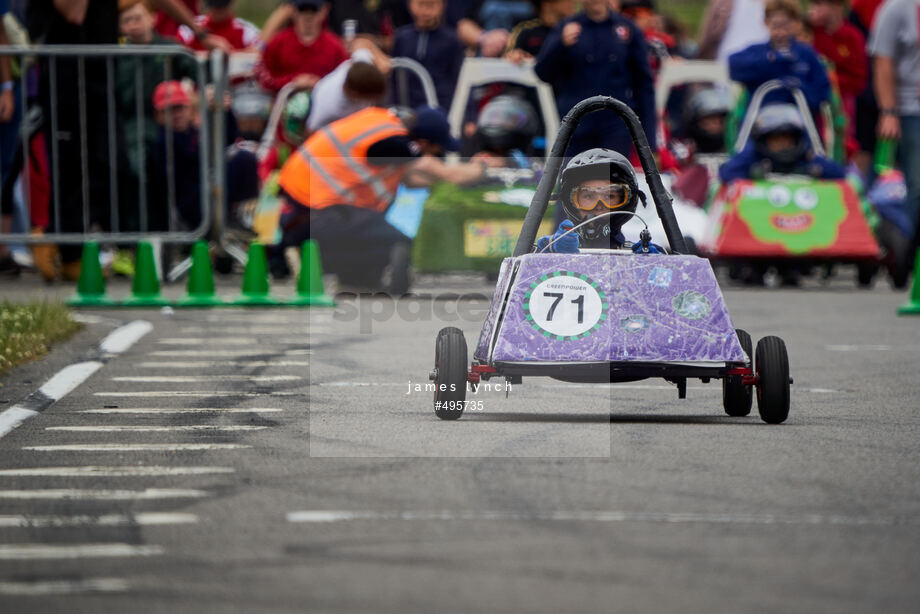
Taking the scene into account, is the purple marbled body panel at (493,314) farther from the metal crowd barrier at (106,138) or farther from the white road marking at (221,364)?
the metal crowd barrier at (106,138)

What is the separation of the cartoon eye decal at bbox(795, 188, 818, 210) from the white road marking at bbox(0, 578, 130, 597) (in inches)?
455

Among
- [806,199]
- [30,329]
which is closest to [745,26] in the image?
[806,199]

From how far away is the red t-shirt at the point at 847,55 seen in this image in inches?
706

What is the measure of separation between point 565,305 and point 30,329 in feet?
13.0

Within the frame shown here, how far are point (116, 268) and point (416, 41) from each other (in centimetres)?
341

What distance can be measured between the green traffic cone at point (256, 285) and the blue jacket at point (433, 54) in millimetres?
4403

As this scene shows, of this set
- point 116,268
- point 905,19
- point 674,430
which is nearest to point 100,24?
point 116,268

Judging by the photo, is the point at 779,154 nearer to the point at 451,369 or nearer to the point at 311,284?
the point at 311,284

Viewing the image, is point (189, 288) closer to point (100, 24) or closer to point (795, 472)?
point (100, 24)

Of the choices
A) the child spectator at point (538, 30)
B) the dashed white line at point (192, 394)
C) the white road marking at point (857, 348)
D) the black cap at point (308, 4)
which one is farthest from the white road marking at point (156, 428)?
the black cap at point (308, 4)

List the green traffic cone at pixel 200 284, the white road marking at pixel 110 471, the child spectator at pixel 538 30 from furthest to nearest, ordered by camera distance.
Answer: the child spectator at pixel 538 30 → the green traffic cone at pixel 200 284 → the white road marking at pixel 110 471

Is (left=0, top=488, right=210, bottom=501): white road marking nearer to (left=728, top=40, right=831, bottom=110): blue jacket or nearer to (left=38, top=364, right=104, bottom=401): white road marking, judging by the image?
(left=38, top=364, right=104, bottom=401): white road marking

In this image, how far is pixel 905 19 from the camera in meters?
16.2

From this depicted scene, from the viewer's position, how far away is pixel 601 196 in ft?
25.5
